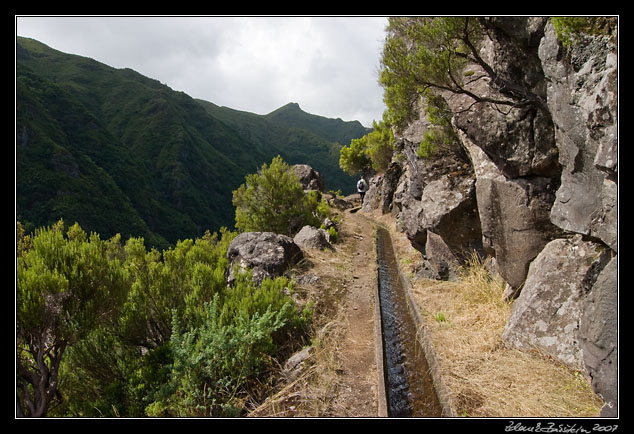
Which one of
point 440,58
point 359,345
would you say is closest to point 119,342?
point 359,345

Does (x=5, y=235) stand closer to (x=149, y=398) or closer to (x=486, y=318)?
(x=149, y=398)

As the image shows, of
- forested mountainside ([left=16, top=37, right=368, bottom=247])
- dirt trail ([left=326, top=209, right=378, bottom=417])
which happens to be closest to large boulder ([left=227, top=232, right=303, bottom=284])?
dirt trail ([left=326, top=209, right=378, bottom=417])

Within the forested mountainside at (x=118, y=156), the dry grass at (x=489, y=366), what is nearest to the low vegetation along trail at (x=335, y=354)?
the dry grass at (x=489, y=366)

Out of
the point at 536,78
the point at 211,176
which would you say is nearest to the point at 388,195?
the point at 536,78

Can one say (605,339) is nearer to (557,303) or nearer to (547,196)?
(557,303)

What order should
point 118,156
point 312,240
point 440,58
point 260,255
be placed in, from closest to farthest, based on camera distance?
1. point 440,58
2. point 260,255
3. point 312,240
4. point 118,156

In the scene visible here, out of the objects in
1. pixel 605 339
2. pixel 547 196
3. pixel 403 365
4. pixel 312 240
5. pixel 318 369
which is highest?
pixel 547 196
